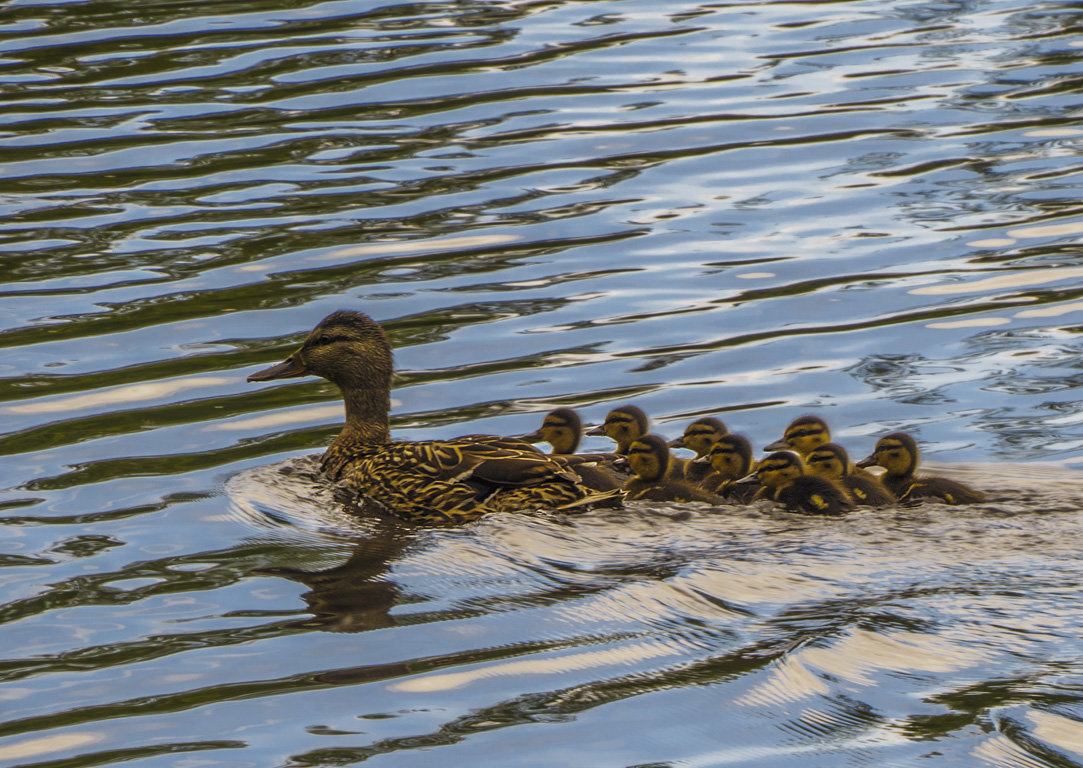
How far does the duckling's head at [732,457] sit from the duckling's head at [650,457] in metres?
0.24

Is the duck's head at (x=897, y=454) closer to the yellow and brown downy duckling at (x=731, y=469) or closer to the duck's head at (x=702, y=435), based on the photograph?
the yellow and brown downy duckling at (x=731, y=469)

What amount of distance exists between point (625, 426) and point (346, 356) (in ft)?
4.39

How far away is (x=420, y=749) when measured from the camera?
4723 mm

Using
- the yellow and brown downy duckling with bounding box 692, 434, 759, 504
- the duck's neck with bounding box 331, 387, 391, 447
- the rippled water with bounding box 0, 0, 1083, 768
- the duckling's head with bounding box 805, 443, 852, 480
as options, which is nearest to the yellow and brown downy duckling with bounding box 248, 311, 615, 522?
the duck's neck with bounding box 331, 387, 391, 447

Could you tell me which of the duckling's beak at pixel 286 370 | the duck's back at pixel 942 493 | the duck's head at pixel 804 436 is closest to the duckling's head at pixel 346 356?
the duckling's beak at pixel 286 370

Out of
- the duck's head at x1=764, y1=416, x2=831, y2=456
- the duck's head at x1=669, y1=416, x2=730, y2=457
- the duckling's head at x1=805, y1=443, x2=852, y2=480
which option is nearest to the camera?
the duckling's head at x1=805, y1=443, x2=852, y2=480

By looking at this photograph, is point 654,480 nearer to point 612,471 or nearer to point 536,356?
point 612,471

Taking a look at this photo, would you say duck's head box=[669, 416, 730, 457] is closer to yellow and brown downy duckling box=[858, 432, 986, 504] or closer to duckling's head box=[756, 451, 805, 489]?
duckling's head box=[756, 451, 805, 489]

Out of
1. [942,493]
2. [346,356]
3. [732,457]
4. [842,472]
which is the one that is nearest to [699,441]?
[732,457]

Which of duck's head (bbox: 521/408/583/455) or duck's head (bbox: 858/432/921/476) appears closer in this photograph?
duck's head (bbox: 858/432/921/476)

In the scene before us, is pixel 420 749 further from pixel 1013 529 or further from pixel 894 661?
pixel 1013 529

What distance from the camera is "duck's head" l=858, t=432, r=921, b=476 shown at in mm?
6844

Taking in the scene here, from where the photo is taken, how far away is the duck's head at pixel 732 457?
6.95 metres

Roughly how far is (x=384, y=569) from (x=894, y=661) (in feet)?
6.36
